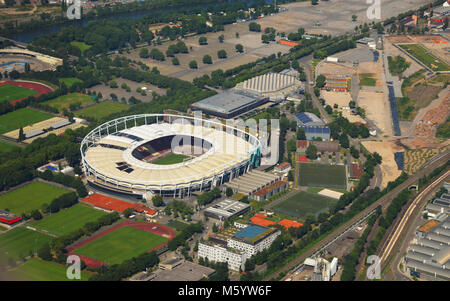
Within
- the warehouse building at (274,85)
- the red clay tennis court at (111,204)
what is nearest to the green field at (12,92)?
the warehouse building at (274,85)

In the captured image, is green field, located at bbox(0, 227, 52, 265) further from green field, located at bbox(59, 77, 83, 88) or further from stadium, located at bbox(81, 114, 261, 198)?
green field, located at bbox(59, 77, 83, 88)

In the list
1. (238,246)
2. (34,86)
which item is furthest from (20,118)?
(238,246)

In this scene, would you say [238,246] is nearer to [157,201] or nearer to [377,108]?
[157,201]

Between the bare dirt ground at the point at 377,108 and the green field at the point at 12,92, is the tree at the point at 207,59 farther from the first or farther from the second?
the green field at the point at 12,92

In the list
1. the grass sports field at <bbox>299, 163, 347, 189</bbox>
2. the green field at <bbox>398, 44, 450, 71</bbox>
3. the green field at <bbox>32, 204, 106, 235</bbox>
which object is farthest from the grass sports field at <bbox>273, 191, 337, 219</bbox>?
the green field at <bbox>398, 44, 450, 71</bbox>

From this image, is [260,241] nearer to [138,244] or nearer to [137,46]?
[138,244]
